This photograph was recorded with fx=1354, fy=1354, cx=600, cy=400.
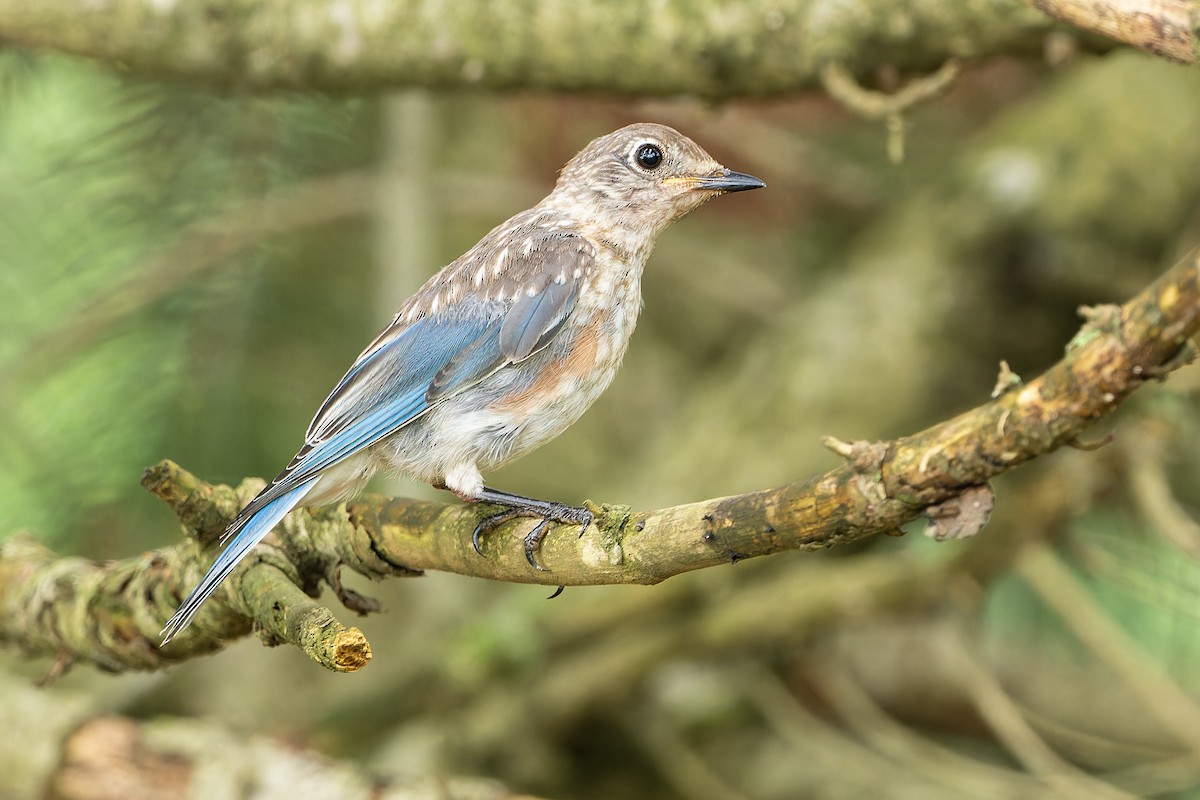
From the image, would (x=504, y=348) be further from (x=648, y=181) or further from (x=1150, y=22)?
(x=1150, y=22)

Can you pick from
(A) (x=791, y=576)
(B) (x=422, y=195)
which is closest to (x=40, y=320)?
(B) (x=422, y=195)

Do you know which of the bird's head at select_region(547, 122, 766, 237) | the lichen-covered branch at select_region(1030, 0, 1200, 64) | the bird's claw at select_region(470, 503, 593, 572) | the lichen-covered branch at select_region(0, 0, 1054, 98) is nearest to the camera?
the lichen-covered branch at select_region(1030, 0, 1200, 64)

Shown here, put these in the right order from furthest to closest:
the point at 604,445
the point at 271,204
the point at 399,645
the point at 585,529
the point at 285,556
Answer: the point at 604,445, the point at 399,645, the point at 271,204, the point at 285,556, the point at 585,529

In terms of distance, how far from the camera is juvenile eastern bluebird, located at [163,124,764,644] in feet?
10.6

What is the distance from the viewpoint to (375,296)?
5172mm

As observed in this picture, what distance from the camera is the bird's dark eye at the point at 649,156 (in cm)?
363

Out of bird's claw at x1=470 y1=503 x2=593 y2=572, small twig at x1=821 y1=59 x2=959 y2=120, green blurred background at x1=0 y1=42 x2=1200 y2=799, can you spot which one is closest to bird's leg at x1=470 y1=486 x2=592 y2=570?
bird's claw at x1=470 y1=503 x2=593 y2=572

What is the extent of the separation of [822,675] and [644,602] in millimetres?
880

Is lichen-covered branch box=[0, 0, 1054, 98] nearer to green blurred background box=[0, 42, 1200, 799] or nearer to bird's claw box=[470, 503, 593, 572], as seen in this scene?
green blurred background box=[0, 42, 1200, 799]

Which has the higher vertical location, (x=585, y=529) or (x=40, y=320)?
(x=40, y=320)

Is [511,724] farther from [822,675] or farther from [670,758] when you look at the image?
[822,675]

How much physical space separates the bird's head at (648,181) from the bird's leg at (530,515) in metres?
0.94

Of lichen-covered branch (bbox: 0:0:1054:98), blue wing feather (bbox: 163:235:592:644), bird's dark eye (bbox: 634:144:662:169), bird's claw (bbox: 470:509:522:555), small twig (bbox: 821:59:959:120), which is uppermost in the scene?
lichen-covered branch (bbox: 0:0:1054:98)

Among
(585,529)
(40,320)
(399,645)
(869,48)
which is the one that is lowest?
(585,529)
